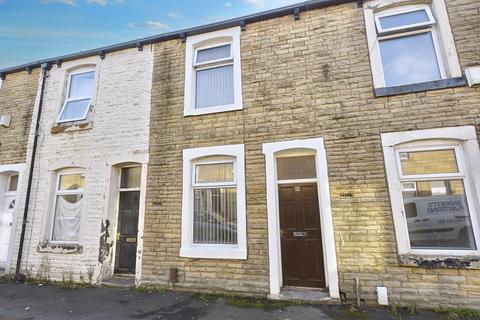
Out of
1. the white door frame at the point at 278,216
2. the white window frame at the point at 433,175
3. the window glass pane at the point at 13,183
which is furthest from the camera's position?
the window glass pane at the point at 13,183

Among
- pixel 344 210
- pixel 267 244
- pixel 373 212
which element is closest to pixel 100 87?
pixel 267 244

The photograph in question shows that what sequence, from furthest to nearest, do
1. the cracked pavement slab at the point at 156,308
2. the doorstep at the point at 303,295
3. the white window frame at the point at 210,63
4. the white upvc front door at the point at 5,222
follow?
the white upvc front door at the point at 5,222, the white window frame at the point at 210,63, the doorstep at the point at 303,295, the cracked pavement slab at the point at 156,308

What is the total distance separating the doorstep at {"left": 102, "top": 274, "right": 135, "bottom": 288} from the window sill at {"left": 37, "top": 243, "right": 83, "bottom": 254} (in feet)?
3.33

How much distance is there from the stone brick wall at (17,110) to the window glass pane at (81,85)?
4.01ft

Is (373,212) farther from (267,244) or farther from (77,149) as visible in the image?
(77,149)

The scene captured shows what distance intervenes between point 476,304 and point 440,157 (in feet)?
8.06

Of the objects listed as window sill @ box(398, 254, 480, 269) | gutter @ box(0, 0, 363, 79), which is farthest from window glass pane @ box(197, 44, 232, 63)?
window sill @ box(398, 254, 480, 269)

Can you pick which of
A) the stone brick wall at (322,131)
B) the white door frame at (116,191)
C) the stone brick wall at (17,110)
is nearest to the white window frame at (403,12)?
the stone brick wall at (322,131)

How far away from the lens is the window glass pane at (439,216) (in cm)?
457

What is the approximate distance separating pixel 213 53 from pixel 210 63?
0.34 meters

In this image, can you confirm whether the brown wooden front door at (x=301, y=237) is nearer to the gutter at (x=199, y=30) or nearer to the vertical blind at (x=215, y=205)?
the vertical blind at (x=215, y=205)

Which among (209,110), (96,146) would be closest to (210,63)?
(209,110)

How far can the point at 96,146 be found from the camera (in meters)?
6.87

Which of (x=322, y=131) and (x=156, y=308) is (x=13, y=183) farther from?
(x=322, y=131)
